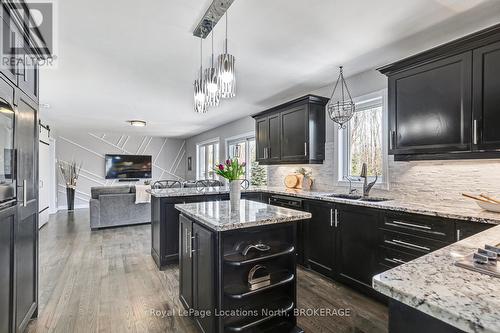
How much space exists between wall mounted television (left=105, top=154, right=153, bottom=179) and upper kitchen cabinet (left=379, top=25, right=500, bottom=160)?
28.1 feet

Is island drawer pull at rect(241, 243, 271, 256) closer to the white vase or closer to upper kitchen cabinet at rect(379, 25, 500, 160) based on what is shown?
the white vase

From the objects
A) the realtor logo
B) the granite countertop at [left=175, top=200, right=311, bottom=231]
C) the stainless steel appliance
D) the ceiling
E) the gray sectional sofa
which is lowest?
the gray sectional sofa

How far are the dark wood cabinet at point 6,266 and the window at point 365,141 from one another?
11.3ft

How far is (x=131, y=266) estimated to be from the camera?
340 centimetres

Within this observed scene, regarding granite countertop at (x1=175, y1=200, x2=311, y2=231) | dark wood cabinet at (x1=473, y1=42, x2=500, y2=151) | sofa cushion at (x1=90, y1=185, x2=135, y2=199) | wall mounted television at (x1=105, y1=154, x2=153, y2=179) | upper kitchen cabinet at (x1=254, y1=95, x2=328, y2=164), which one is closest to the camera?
granite countertop at (x1=175, y1=200, x2=311, y2=231)

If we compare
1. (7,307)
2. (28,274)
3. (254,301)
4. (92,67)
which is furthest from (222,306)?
(92,67)

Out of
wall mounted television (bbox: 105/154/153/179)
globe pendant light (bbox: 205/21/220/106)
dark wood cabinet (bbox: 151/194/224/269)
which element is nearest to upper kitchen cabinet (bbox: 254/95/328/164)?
dark wood cabinet (bbox: 151/194/224/269)

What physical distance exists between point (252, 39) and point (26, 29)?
176cm

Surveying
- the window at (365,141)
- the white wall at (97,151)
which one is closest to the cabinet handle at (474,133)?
the window at (365,141)

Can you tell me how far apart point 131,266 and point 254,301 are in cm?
224

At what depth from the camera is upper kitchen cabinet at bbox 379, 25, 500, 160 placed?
1979 millimetres

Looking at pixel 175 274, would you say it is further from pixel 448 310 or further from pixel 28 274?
pixel 448 310

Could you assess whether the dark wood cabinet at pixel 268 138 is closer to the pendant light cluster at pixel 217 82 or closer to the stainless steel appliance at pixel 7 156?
the pendant light cluster at pixel 217 82

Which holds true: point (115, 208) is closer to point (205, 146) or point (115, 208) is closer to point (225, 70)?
point (205, 146)
